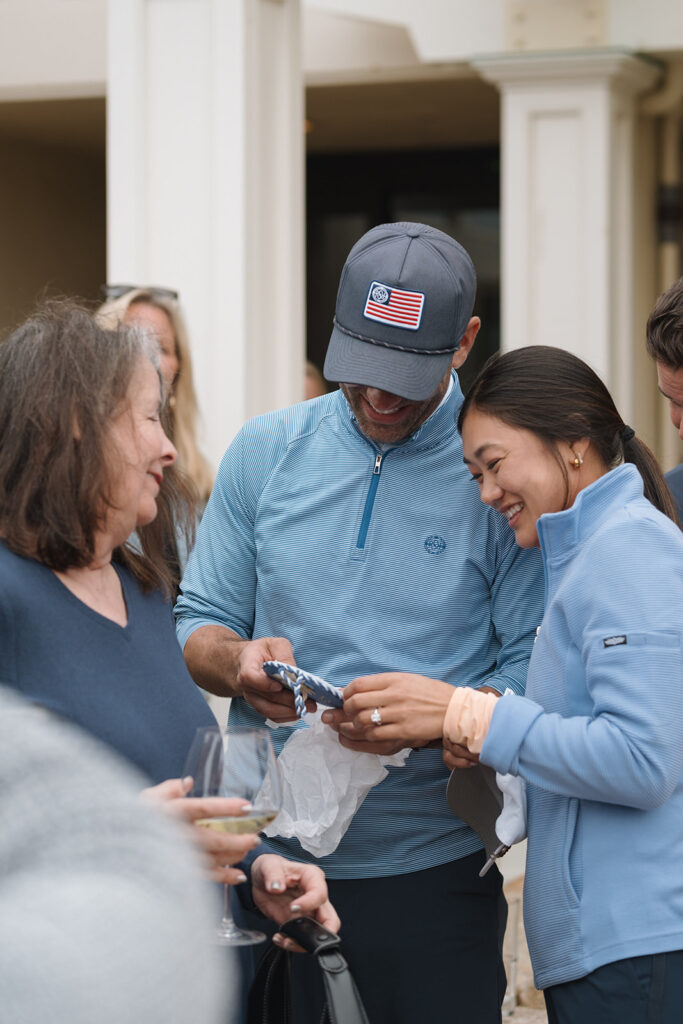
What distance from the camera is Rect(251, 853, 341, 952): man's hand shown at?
161 centimetres

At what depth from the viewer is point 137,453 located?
160 cm

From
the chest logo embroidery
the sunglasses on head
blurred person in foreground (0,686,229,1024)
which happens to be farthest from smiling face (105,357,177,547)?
the sunglasses on head

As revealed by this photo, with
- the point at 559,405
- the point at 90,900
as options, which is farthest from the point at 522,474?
the point at 90,900

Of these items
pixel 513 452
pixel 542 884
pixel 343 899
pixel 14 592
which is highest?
pixel 513 452

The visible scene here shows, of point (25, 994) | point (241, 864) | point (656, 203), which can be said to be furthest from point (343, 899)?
point (656, 203)

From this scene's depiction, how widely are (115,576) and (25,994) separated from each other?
38.5 inches

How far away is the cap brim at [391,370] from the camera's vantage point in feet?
6.36

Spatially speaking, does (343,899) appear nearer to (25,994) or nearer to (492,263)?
(25,994)

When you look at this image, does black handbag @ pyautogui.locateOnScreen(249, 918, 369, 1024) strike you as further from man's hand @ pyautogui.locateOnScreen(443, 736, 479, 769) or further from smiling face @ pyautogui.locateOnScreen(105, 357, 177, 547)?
smiling face @ pyautogui.locateOnScreen(105, 357, 177, 547)

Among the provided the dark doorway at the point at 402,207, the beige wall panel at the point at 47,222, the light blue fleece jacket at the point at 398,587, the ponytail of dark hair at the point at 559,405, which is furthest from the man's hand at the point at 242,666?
the beige wall panel at the point at 47,222

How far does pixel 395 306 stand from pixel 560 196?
434cm

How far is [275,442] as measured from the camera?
2162mm

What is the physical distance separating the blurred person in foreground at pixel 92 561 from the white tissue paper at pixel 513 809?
12.4 inches

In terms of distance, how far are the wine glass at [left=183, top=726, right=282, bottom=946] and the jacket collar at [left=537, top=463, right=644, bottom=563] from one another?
1.58 ft
